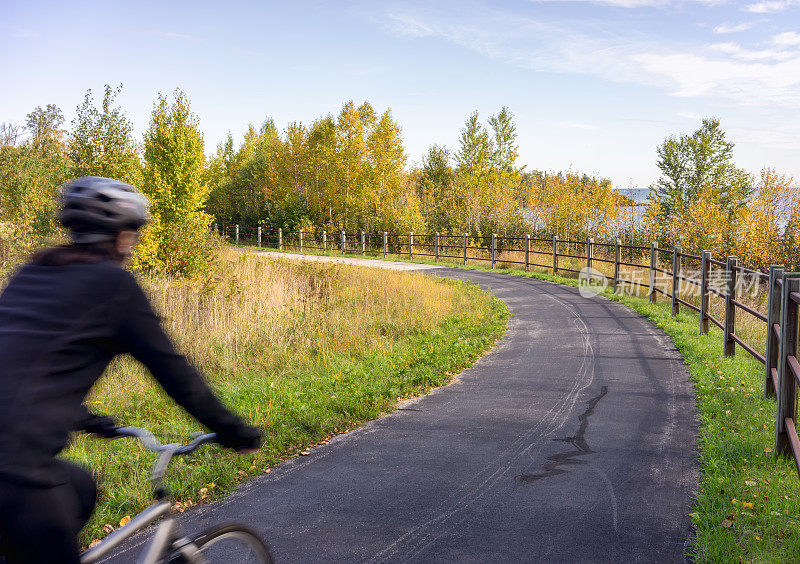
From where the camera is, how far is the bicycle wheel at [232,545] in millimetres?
2334

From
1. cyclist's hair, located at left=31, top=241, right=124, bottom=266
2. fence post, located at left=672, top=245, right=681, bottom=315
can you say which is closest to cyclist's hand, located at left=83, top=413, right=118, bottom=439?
cyclist's hair, located at left=31, top=241, right=124, bottom=266

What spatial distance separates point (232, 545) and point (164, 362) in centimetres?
99

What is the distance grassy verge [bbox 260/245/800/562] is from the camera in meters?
3.75

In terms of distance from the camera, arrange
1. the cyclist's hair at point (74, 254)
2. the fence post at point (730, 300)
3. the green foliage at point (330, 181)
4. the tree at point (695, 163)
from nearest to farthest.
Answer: the cyclist's hair at point (74, 254) < the fence post at point (730, 300) < the green foliage at point (330, 181) < the tree at point (695, 163)

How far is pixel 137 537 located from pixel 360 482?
5.61ft

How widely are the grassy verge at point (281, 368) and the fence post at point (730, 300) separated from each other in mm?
3934

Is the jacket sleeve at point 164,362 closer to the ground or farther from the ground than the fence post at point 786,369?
farther from the ground

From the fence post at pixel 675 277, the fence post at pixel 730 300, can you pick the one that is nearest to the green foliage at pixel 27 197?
the fence post at pixel 730 300

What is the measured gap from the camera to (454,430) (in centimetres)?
624

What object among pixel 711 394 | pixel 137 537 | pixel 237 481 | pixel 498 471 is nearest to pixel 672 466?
pixel 498 471

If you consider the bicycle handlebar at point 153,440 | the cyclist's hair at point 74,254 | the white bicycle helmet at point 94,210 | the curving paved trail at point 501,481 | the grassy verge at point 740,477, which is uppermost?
the white bicycle helmet at point 94,210

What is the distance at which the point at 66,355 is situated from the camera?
1.80m

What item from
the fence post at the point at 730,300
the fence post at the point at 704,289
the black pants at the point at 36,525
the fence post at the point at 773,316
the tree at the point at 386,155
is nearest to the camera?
the black pants at the point at 36,525

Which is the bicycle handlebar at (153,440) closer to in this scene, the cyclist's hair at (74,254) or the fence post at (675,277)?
the cyclist's hair at (74,254)
